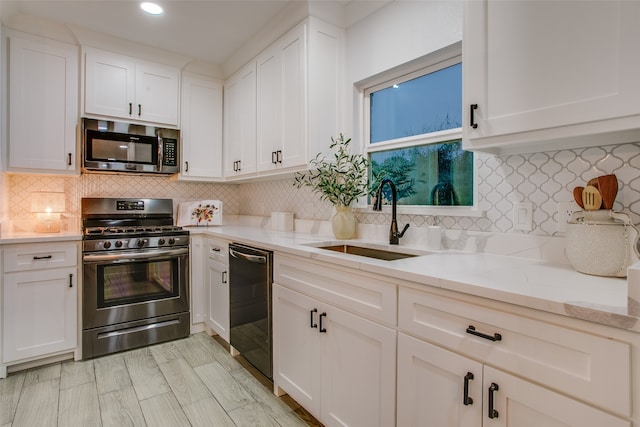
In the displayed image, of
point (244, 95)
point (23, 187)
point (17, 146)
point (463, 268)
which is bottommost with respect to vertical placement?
point (463, 268)

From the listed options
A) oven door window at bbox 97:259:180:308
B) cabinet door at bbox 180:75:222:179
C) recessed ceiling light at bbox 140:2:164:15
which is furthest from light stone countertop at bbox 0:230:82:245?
recessed ceiling light at bbox 140:2:164:15

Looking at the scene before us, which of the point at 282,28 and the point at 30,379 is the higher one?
the point at 282,28

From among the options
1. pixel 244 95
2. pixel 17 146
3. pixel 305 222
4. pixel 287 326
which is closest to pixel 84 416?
pixel 287 326

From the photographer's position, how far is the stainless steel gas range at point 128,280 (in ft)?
8.30

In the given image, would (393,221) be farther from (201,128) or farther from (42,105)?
(42,105)

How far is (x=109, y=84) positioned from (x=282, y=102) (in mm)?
1562

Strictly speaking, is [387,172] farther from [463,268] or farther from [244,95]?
[244,95]

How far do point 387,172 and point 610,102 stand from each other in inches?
52.0

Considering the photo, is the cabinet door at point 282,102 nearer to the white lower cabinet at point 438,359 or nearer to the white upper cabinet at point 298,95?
the white upper cabinet at point 298,95

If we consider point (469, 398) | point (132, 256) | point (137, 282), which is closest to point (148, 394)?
point (137, 282)

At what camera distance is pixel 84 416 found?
6.07 feet

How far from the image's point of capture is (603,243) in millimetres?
1119

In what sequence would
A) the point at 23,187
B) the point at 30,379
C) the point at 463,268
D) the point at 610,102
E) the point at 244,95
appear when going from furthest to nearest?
the point at 244,95 < the point at 23,187 < the point at 30,379 < the point at 463,268 < the point at 610,102

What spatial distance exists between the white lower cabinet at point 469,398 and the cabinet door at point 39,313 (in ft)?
8.12
